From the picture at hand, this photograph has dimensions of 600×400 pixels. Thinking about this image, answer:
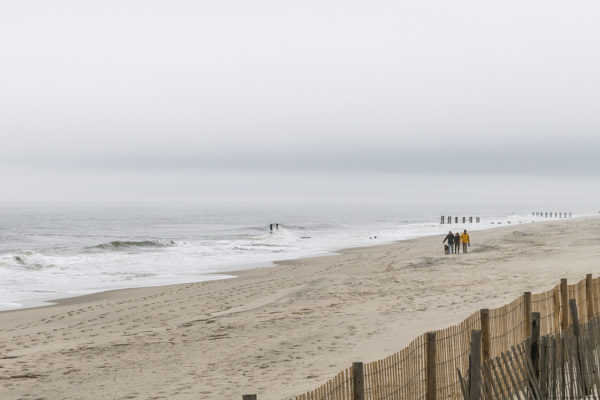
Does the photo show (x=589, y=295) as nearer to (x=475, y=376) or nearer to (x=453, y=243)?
(x=475, y=376)

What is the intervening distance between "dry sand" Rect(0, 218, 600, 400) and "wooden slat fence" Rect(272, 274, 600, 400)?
A: 103 inches

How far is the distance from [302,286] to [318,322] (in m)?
6.83

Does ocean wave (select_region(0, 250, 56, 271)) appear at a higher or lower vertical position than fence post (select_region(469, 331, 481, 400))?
lower

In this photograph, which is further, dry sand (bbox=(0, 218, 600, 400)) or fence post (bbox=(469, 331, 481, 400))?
dry sand (bbox=(0, 218, 600, 400))

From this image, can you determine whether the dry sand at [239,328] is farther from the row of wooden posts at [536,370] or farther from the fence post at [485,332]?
the row of wooden posts at [536,370]

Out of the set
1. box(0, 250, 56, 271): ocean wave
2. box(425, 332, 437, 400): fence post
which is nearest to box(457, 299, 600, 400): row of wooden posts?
box(425, 332, 437, 400): fence post

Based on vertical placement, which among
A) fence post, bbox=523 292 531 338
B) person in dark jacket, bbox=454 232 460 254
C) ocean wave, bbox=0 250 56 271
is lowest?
ocean wave, bbox=0 250 56 271

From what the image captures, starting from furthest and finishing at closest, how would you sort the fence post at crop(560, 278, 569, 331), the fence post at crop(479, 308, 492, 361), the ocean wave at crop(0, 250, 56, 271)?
the ocean wave at crop(0, 250, 56, 271) < the fence post at crop(560, 278, 569, 331) < the fence post at crop(479, 308, 492, 361)

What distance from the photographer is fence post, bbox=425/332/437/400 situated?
623 cm

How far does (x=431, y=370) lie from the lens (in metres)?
6.30

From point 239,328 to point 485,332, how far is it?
7298 mm

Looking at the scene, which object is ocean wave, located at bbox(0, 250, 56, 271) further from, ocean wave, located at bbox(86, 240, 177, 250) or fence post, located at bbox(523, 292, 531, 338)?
fence post, located at bbox(523, 292, 531, 338)

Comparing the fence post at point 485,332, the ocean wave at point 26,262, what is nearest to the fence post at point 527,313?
the fence post at point 485,332

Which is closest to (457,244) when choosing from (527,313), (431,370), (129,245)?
(527,313)
